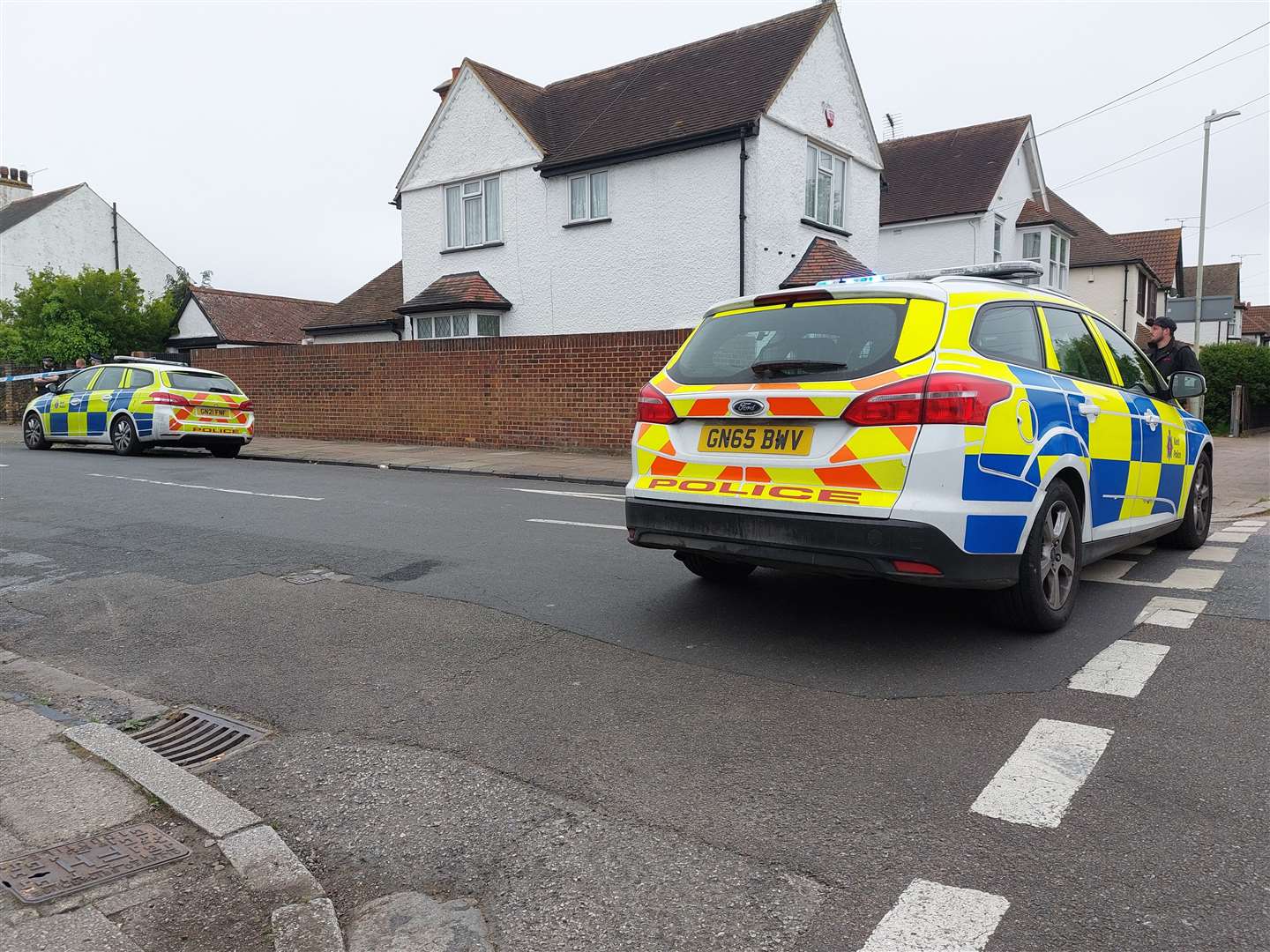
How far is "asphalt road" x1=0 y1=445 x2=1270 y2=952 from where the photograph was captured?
256 cm

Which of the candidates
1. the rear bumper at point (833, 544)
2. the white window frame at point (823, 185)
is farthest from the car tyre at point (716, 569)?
the white window frame at point (823, 185)

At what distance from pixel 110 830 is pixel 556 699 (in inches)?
65.8

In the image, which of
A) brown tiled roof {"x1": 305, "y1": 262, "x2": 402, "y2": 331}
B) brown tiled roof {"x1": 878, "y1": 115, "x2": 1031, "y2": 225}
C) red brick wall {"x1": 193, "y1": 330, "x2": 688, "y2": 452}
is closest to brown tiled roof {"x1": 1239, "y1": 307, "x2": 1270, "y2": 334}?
brown tiled roof {"x1": 878, "y1": 115, "x2": 1031, "y2": 225}

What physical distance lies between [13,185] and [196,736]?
52128 millimetres

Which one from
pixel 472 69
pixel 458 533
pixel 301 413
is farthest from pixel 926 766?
pixel 472 69

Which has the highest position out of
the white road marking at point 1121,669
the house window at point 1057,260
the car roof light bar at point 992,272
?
the house window at point 1057,260

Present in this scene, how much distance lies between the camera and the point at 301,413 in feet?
68.9

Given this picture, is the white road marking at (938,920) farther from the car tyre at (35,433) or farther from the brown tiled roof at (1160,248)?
the brown tiled roof at (1160,248)

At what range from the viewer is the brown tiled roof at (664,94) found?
65.6ft

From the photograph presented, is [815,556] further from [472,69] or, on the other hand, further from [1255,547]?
[472,69]

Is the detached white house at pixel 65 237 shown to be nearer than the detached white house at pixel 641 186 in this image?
No

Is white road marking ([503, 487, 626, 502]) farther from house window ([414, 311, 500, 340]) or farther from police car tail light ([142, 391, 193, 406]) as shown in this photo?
house window ([414, 311, 500, 340])

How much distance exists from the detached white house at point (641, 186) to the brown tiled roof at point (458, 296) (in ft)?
0.15

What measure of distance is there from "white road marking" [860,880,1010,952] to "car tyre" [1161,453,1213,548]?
5.42 m
